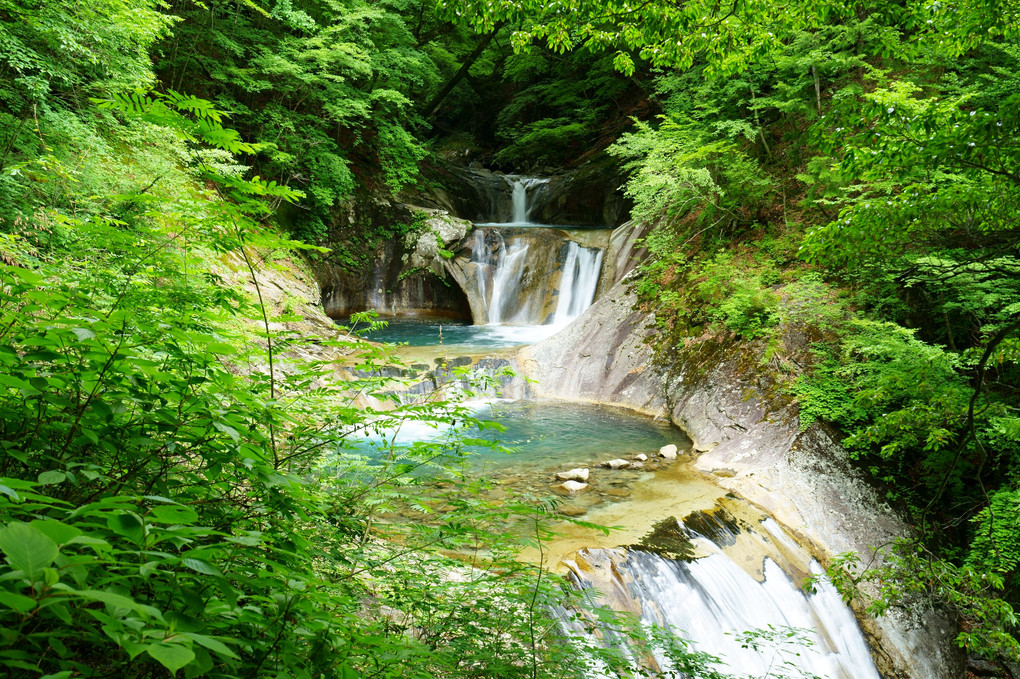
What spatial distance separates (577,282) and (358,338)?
12.3 metres

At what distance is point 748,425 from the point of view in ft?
24.1

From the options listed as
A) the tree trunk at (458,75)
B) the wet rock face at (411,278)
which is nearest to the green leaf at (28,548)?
the wet rock face at (411,278)

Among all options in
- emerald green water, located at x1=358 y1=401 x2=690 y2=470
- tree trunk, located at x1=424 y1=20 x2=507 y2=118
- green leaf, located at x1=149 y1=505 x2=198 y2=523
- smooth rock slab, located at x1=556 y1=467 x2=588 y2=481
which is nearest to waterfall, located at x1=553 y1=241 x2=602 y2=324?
emerald green water, located at x1=358 y1=401 x2=690 y2=470

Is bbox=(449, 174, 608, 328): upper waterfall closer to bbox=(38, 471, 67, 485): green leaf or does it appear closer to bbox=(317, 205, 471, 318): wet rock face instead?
bbox=(317, 205, 471, 318): wet rock face

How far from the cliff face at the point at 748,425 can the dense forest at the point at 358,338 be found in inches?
10.3

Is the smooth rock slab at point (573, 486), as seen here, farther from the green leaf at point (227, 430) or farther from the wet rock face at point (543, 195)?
the wet rock face at point (543, 195)

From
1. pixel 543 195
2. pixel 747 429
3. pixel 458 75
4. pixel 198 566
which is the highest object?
pixel 458 75

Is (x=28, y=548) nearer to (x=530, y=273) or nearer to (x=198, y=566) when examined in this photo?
(x=198, y=566)

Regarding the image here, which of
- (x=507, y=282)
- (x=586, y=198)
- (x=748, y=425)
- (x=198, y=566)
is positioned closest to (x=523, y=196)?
(x=586, y=198)

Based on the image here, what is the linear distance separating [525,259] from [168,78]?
9812mm

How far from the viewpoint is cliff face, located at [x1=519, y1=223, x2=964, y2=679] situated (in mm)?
5164

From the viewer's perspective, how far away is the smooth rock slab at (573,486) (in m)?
6.23

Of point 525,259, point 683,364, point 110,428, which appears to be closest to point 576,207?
point 525,259

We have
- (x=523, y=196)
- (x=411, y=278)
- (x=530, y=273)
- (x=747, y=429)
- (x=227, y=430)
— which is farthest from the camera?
(x=523, y=196)
